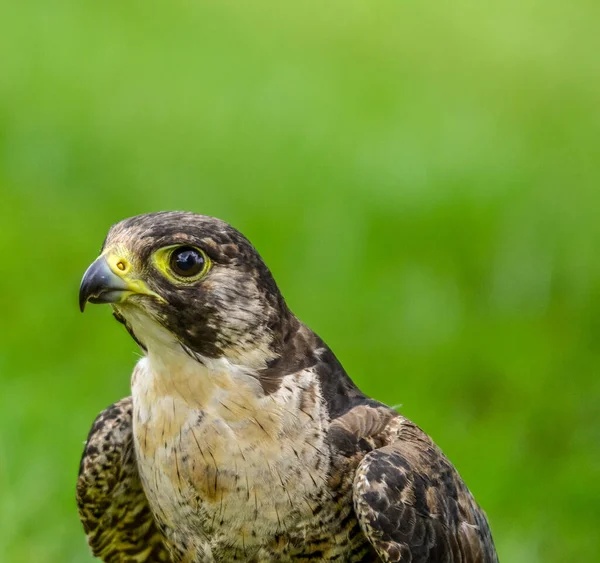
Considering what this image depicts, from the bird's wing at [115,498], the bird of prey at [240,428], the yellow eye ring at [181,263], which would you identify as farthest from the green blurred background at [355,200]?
the yellow eye ring at [181,263]

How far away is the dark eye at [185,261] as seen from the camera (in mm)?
4172

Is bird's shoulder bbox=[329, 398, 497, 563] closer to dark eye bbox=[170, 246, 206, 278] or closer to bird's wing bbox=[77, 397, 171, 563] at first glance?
dark eye bbox=[170, 246, 206, 278]

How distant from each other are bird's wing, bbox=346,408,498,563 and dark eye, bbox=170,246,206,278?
2.69 ft

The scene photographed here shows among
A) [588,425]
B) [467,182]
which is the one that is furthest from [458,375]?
[467,182]

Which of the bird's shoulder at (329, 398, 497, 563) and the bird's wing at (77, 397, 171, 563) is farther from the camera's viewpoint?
the bird's wing at (77, 397, 171, 563)

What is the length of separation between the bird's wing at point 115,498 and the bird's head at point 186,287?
2.11 feet

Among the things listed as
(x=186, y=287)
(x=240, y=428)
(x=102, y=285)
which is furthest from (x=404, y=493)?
(x=102, y=285)

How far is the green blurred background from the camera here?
25.6 feet

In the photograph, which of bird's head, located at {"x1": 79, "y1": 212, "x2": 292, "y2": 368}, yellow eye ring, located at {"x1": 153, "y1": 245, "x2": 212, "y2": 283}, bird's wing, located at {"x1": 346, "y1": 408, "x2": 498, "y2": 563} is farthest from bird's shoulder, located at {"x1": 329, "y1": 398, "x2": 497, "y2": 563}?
yellow eye ring, located at {"x1": 153, "y1": 245, "x2": 212, "y2": 283}

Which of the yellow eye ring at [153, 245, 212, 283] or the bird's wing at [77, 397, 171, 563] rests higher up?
the yellow eye ring at [153, 245, 212, 283]

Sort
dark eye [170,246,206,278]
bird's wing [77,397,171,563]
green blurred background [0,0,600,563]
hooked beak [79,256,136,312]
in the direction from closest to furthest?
hooked beak [79,256,136,312], dark eye [170,246,206,278], bird's wing [77,397,171,563], green blurred background [0,0,600,563]

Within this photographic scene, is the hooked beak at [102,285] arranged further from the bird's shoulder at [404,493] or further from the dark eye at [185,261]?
the bird's shoulder at [404,493]

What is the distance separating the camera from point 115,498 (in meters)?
4.92

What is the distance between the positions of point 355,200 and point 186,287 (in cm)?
635
